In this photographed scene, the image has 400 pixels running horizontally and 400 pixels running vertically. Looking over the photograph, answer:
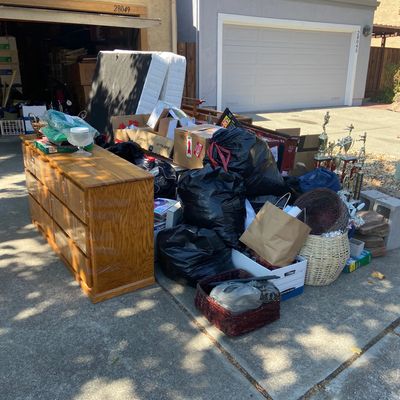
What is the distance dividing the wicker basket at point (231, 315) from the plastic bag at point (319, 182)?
59.9 inches

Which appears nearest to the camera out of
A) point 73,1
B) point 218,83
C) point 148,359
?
point 148,359

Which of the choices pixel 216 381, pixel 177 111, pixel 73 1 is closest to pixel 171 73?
pixel 177 111

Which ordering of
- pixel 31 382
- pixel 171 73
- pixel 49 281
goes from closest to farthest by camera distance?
1. pixel 31 382
2. pixel 49 281
3. pixel 171 73

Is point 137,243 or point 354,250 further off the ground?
point 137,243

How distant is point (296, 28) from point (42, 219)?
35.2 ft

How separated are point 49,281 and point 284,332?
1811mm

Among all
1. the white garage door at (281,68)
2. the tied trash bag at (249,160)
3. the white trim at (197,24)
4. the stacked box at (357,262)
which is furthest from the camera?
the white garage door at (281,68)

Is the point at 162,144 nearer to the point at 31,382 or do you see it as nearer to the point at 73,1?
the point at 31,382

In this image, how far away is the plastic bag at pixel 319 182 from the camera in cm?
382

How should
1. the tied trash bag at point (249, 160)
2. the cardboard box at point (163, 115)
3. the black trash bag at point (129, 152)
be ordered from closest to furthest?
1. the tied trash bag at point (249, 160)
2. the black trash bag at point (129, 152)
3. the cardboard box at point (163, 115)

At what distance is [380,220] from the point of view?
368 centimetres

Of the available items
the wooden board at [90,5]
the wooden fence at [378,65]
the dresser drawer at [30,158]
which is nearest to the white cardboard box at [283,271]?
the dresser drawer at [30,158]

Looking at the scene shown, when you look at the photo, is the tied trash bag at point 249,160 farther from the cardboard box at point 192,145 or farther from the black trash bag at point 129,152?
the black trash bag at point 129,152

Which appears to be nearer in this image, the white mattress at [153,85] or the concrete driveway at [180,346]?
the concrete driveway at [180,346]
